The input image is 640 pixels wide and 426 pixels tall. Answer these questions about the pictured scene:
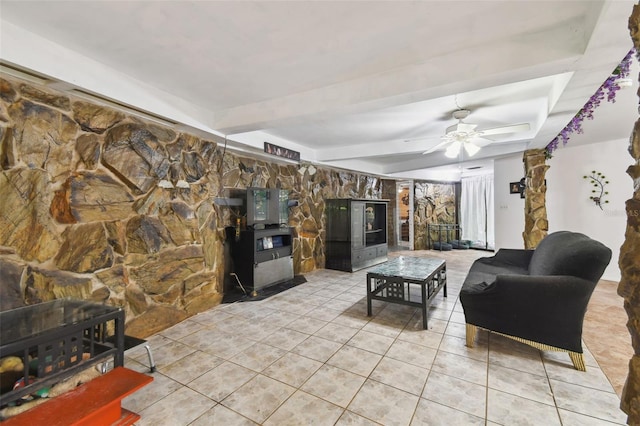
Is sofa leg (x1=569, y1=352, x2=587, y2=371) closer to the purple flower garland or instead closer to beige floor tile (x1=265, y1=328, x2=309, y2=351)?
the purple flower garland

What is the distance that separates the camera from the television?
390cm

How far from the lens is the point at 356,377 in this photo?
6.57ft

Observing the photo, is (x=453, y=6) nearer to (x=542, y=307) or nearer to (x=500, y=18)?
(x=500, y=18)

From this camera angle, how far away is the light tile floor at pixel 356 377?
1634mm

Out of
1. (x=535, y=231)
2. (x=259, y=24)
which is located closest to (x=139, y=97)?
(x=259, y=24)

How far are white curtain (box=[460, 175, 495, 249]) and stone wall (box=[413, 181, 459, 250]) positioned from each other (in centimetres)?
32

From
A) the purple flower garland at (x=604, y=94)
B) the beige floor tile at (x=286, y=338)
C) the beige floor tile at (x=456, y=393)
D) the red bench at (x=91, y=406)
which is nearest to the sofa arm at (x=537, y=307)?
the beige floor tile at (x=456, y=393)

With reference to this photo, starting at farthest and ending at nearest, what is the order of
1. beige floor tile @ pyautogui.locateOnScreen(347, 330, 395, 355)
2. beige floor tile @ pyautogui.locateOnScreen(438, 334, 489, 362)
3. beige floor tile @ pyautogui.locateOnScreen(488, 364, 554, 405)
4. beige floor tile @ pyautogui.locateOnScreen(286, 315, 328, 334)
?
1. beige floor tile @ pyautogui.locateOnScreen(286, 315, 328, 334)
2. beige floor tile @ pyautogui.locateOnScreen(347, 330, 395, 355)
3. beige floor tile @ pyautogui.locateOnScreen(438, 334, 489, 362)
4. beige floor tile @ pyautogui.locateOnScreen(488, 364, 554, 405)

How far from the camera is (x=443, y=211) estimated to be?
8.59 metres

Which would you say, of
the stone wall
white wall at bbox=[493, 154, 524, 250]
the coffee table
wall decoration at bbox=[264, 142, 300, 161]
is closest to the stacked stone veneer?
wall decoration at bbox=[264, 142, 300, 161]

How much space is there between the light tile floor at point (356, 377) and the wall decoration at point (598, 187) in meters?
3.41

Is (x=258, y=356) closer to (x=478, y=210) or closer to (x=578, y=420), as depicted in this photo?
(x=578, y=420)

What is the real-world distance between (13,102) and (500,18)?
128 inches

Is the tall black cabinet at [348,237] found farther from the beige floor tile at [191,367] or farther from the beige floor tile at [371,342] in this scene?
the beige floor tile at [191,367]
